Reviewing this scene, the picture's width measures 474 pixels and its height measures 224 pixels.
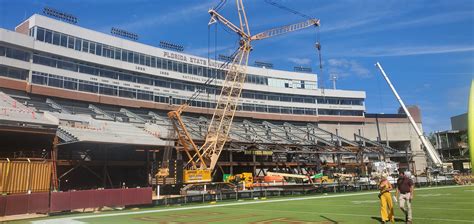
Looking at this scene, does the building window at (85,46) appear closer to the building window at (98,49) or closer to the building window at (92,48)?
the building window at (92,48)

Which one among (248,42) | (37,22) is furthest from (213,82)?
(37,22)

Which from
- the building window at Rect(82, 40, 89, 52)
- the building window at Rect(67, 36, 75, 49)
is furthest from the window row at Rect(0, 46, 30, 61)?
the building window at Rect(82, 40, 89, 52)

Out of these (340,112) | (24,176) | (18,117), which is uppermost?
→ (340,112)

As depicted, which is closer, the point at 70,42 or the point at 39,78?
the point at 39,78

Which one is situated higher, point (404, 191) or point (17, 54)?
point (17, 54)

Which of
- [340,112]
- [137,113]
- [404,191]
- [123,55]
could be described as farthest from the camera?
[340,112]

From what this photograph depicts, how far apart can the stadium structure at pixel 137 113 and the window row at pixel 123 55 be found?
7.6 inches

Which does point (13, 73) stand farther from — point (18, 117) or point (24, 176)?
point (24, 176)

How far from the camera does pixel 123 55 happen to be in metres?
73.1

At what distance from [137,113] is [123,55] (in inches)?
441

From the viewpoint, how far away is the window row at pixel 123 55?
62.9 metres

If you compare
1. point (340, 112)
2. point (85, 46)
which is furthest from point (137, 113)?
point (340, 112)

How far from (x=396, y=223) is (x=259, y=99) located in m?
81.7

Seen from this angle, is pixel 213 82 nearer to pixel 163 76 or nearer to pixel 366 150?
pixel 163 76
